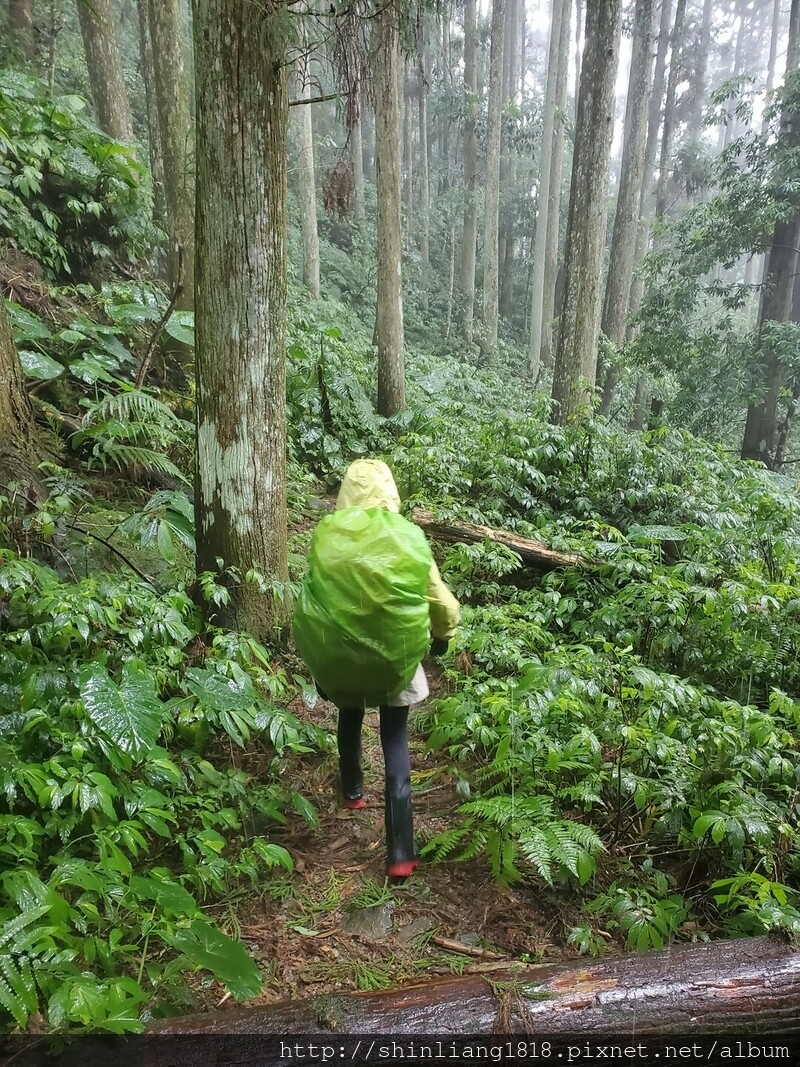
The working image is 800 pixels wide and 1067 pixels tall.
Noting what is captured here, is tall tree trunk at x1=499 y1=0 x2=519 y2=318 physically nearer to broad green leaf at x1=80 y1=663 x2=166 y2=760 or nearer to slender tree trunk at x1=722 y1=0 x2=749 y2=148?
slender tree trunk at x1=722 y1=0 x2=749 y2=148

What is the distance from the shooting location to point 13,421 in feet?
13.9

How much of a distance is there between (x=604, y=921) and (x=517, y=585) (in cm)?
352

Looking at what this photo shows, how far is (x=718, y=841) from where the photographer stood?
2.57 metres

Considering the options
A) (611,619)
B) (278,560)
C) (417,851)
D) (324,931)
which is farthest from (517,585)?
(324,931)

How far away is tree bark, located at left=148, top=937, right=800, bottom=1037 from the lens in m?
1.79

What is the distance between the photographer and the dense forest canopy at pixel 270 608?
2514mm

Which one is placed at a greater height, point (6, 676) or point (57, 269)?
point (57, 269)

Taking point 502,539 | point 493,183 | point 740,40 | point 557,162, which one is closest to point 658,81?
point 557,162

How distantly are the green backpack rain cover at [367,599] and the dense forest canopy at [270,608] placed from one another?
0.84m

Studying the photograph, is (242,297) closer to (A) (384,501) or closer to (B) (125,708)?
(A) (384,501)

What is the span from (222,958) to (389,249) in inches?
382

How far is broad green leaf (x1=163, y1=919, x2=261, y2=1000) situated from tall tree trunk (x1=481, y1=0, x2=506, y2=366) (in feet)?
67.4

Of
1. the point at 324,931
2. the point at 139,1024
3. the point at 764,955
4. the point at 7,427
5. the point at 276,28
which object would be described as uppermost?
the point at 276,28

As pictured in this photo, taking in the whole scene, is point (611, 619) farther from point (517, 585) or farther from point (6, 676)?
point (6, 676)
